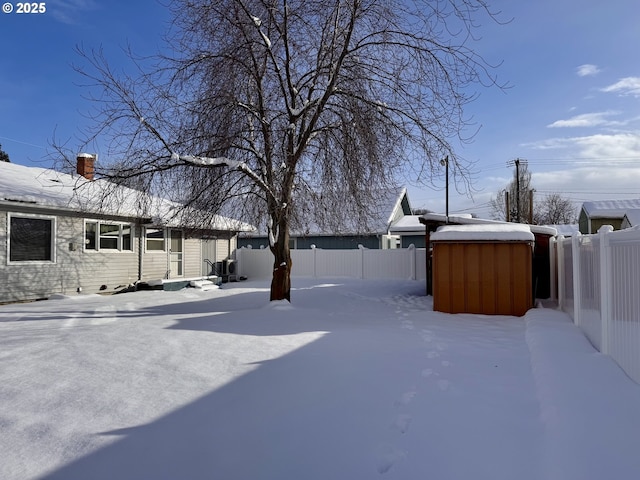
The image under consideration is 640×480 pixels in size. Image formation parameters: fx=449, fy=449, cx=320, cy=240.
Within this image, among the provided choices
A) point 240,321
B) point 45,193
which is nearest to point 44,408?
point 240,321

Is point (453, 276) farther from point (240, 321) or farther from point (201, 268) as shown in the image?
point (201, 268)

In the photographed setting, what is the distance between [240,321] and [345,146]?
12.9ft

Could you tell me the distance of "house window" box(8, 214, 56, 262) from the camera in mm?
11195

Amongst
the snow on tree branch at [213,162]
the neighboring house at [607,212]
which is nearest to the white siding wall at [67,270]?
the snow on tree branch at [213,162]

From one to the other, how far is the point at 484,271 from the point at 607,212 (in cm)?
1774

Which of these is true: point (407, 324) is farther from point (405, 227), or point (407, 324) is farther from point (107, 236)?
point (405, 227)

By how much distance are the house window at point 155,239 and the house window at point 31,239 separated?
3.67 m

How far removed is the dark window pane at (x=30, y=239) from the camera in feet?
36.9

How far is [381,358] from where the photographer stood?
17.5 feet

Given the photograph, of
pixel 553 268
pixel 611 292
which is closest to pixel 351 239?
pixel 553 268

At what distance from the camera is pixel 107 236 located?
14133 mm

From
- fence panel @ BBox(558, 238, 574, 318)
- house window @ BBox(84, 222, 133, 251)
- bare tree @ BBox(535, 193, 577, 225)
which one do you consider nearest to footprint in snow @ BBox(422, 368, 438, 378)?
fence panel @ BBox(558, 238, 574, 318)

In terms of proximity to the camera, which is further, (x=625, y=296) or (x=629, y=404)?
(x=625, y=296)

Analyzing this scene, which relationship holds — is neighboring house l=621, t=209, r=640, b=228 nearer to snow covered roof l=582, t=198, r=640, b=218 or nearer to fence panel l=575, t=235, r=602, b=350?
snow covered roof l=582, t=198, r=640, b=218
